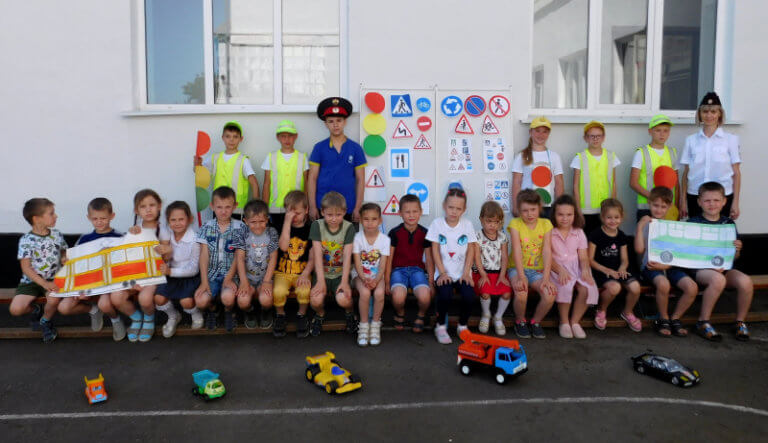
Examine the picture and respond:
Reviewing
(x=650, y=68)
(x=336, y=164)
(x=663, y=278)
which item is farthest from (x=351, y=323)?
(x=650, y=68)

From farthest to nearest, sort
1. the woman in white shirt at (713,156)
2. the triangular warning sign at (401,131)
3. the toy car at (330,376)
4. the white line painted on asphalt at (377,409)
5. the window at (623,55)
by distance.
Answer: the window at (623,55) < the triangular warning sign at (401,131) < the woman in white shirt at (713,156) < the toy car at (330,376) < the white line painted on asphalt at (377,409)

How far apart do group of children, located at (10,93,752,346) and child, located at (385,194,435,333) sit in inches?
0.4

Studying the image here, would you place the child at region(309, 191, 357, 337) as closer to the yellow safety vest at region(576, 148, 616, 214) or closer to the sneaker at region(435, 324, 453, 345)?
the sneaker at region(435, 324, 453, 345)

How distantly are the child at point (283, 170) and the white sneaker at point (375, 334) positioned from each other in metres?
1.40

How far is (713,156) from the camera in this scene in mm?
5203

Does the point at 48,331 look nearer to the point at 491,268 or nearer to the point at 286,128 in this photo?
the point at 286,128

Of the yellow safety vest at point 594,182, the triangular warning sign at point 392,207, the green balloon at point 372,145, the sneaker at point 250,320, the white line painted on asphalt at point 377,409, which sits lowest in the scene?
the white line painted on asphalt at point 377,409

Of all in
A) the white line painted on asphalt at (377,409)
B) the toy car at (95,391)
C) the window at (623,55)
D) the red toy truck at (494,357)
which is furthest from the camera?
the window at (623,55)

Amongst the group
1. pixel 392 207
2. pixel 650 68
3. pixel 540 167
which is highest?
pixel 650 68

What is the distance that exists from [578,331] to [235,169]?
3494 millimetres

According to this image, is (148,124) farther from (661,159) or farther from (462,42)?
(661,159)

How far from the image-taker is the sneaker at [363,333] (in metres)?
4.29

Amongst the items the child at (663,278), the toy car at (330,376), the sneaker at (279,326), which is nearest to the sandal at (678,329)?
the child at (663,278)

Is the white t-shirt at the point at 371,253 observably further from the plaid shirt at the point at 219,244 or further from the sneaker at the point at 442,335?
the plaid shirt at the point at 219,244
